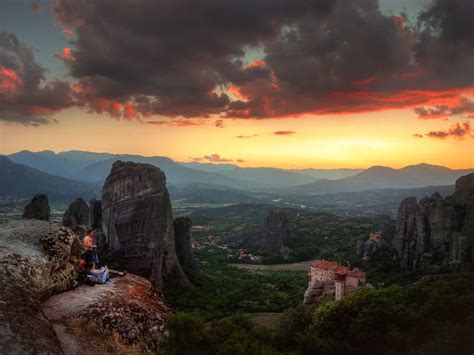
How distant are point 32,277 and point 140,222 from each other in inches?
2364

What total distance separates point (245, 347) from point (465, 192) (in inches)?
3490

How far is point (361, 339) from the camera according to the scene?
112 feet

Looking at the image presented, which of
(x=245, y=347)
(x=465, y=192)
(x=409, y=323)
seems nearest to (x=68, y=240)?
(x=245, y=347)

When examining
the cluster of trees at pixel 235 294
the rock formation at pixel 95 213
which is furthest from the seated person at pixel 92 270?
the rock formation at pixel 95 213

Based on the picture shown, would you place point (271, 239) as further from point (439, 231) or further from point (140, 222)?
point (140, 222)

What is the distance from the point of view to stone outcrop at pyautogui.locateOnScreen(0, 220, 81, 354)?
9.58 metres

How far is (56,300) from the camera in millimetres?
14078

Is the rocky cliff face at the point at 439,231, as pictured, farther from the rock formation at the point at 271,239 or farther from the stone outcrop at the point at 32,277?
the stone outcrop at the point at 32,277

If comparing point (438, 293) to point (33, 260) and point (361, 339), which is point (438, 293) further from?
point (33, 260)

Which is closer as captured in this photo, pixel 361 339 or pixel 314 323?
pixel 361 339

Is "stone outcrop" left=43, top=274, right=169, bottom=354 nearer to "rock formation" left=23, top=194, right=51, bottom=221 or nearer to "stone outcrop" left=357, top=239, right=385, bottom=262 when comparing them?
"rock formation" left=23, top=194, right=51, bottom=221

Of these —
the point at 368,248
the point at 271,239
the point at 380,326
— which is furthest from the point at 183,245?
the point at 271,239

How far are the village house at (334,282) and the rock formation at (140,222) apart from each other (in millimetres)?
26111

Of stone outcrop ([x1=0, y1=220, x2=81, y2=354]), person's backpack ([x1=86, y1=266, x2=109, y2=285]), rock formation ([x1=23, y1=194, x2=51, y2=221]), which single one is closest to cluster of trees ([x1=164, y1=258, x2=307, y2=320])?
rock formation ([x1=23, y1=194, x2=51, y2=221])
